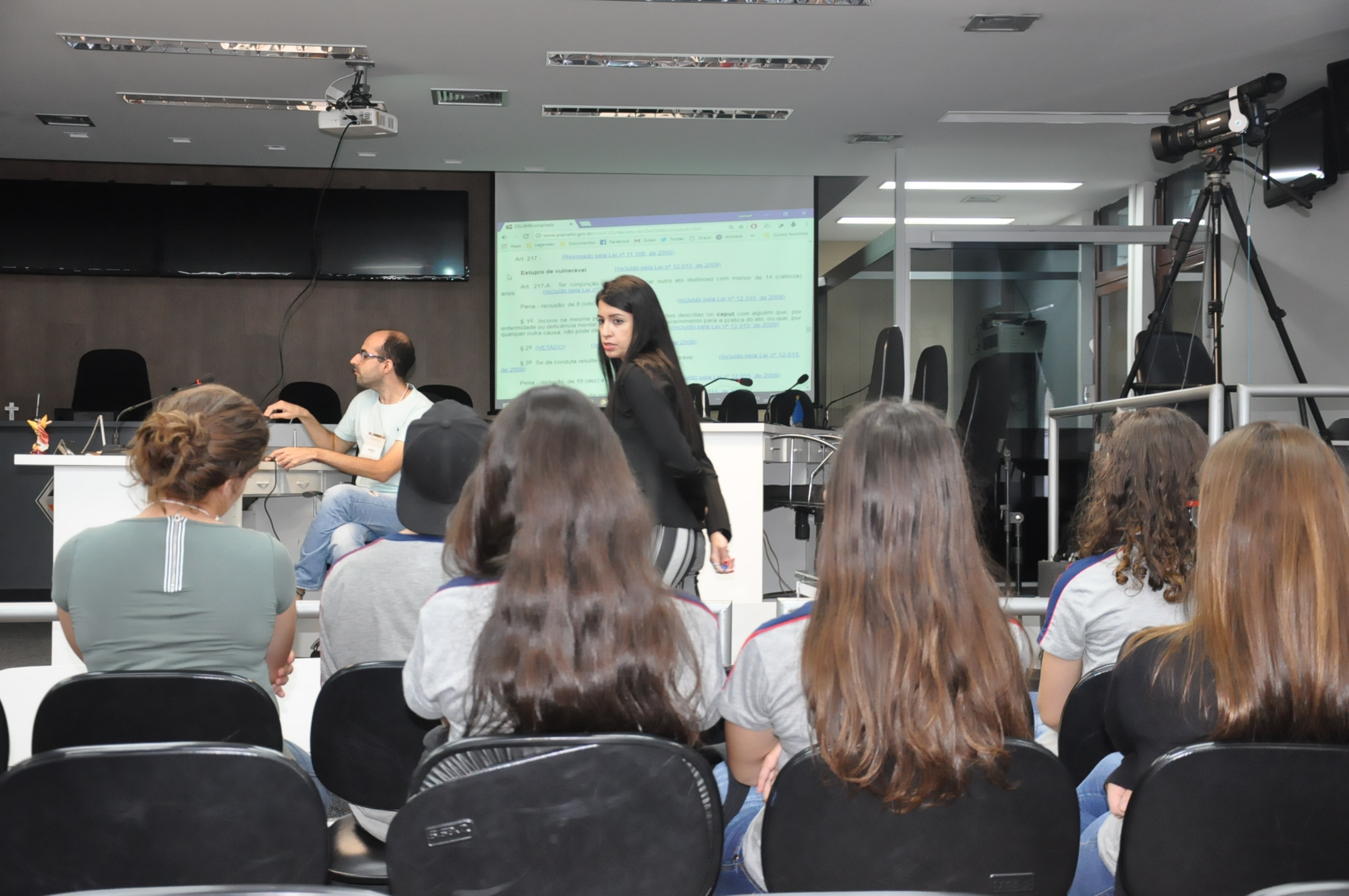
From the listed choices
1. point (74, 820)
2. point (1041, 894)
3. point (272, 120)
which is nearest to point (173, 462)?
point (74, 820)

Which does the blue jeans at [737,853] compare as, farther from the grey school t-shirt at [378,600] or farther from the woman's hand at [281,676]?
the woman's hand at [281,676]

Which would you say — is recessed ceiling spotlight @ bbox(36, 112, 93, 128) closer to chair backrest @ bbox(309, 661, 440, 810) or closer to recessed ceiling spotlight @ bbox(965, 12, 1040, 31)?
recessed ceiling spotlight @ bbox(965, 12, 1040, 31)

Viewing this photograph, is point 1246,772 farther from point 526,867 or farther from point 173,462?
point 173,462

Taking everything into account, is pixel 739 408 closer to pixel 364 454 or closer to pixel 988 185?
pixel 364 454

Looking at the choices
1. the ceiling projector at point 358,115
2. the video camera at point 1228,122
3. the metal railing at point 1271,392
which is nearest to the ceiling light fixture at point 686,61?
the ceiling projector at point 358,115

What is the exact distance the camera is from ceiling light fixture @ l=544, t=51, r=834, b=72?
501 cm

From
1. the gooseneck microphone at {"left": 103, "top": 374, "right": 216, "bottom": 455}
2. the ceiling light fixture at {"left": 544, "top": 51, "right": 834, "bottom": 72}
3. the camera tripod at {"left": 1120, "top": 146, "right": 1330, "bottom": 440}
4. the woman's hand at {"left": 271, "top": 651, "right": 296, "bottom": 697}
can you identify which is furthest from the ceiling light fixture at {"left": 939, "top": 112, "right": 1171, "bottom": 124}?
the woman's hand at {"left": 271, "top": 651, "right": 296, "bottom": 697}

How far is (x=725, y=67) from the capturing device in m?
5.14

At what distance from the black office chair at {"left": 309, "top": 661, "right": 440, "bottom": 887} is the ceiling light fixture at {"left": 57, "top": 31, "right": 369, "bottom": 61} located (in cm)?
422

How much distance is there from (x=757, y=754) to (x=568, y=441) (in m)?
0.46

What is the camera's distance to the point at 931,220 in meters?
8.81

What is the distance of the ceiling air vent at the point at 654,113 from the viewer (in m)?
5.80

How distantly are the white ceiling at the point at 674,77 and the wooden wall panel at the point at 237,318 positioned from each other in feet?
0.89

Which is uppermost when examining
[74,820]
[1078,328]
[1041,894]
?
[1078,328]
